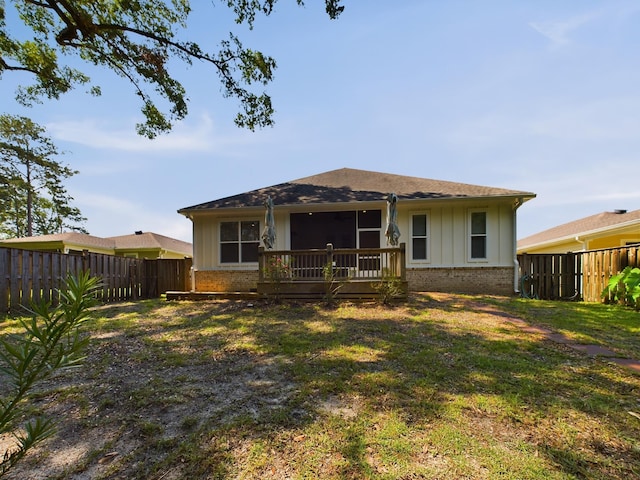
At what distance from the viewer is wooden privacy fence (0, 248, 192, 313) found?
7.49m

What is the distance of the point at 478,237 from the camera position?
10.7m

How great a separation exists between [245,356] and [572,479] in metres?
3.58

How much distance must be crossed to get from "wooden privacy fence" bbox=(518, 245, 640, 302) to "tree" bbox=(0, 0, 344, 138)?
37.2ft

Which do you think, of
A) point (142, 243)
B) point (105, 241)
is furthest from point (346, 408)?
point (105, 241)

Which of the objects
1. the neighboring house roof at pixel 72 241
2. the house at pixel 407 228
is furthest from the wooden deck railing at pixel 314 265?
the neighboring house roof at pixel 72 241

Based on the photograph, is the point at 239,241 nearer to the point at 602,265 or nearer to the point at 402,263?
the point at 402,263

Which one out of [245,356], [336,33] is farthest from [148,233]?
[245,356]

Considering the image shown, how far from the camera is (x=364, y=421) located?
2.70 metres

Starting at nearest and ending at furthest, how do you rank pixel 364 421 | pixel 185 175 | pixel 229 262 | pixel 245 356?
pixel 364 421
pixel 245 356
pixel 229 262
pixel 185 175

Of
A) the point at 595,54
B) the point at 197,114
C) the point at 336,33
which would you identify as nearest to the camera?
the point at 595,54

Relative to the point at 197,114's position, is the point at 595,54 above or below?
below

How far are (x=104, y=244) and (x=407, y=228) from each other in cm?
2061

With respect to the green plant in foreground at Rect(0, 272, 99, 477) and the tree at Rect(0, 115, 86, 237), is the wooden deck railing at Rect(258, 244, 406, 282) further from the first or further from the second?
the tree at Rect(0, 115, 86, 237)

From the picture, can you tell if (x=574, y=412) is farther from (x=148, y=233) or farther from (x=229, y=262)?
(x=148, y=233)
